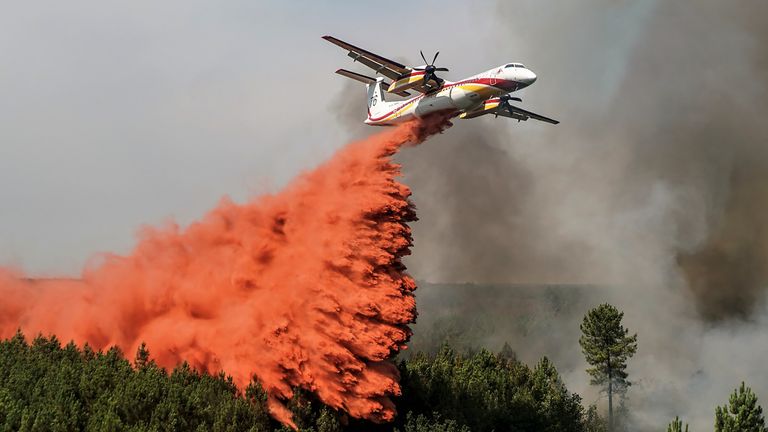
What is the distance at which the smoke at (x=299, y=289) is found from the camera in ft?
143

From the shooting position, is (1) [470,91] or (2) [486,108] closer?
(1) [470,91]

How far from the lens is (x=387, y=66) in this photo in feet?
170

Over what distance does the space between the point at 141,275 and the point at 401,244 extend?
71.7 feet

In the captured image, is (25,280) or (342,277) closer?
(342,277)

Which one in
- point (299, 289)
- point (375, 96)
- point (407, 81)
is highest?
point (375, 96)

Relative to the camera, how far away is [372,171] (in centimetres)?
4631

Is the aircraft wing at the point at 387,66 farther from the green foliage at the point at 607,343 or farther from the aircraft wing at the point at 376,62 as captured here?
the green foliage at the point at 607,343

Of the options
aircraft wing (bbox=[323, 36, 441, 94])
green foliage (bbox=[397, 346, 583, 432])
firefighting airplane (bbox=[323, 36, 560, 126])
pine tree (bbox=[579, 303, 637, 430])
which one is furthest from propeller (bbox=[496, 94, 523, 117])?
pine tree (bbox=[579, 303, 637, 430])

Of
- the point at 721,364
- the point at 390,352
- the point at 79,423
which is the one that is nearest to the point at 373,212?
the point at 390,352

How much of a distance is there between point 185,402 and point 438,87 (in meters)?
25.1

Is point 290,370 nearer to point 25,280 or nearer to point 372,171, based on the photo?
point 372,171

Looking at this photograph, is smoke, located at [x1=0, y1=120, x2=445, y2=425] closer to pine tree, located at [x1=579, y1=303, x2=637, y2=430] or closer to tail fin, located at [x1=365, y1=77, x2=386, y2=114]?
tail fin, located at [x1=365, y1=77, x2=386, y2=114]

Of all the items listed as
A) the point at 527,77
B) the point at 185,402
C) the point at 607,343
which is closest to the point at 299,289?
the point at 185,402

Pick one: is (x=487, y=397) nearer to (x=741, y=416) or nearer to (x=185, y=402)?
(x=741, y=416)
